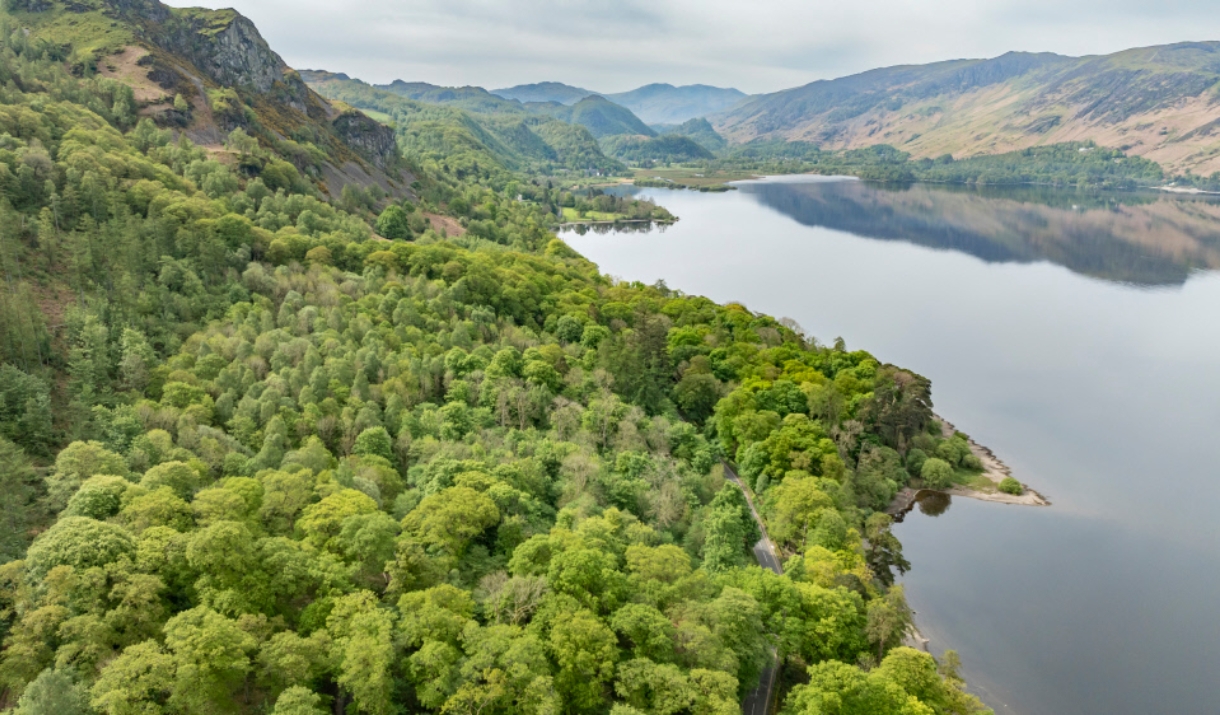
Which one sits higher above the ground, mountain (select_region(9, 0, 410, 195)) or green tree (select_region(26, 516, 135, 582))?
mountain (select_region(9, 0, 410, 195))

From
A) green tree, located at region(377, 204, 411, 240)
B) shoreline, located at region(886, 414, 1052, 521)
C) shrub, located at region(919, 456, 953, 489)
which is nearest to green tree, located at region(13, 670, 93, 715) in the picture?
shoreline, located at region(886, 414, 1052, 521)

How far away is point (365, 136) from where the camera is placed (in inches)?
6545

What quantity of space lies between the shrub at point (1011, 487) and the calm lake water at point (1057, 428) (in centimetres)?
219

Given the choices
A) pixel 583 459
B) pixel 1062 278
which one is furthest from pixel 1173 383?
pixel 583 459

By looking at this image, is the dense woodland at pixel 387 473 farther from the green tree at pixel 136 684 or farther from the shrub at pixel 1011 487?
the shrub at pixel 1011 487

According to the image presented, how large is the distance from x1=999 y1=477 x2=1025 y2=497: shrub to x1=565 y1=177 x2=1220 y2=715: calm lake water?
7.18 ft

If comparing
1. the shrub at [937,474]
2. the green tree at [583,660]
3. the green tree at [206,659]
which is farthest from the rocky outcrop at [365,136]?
the green tree at [583,660]

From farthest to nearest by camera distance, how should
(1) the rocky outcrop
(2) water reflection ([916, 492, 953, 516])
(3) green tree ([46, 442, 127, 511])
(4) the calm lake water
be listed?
(1) the rocky outcrop → (2) water reflection ([916, 492, 953, 516]) → (4) the calm lake water → (3) green tree ([46, 442, 127, 511])

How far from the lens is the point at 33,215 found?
6575cm

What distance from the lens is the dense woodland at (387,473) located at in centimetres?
2859

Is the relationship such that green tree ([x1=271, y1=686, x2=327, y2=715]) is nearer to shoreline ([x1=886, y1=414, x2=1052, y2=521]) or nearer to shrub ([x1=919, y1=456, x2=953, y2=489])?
shoreline ([x1=886, y1=414, x2=1052, y2=521])

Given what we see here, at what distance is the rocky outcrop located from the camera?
535 feet

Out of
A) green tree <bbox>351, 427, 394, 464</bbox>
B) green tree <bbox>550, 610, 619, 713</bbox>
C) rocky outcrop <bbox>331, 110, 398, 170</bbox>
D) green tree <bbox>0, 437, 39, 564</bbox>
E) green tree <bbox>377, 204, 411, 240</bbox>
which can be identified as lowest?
green tree <bbox>550, 610, 619, 713</bbox>

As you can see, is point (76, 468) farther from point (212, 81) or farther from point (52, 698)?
point (212, 81)
